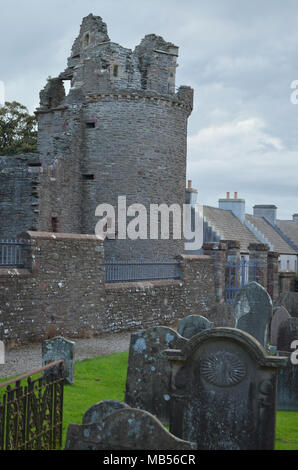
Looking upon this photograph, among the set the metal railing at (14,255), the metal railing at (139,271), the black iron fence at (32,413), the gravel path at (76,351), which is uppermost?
the metal railing at (14,255)

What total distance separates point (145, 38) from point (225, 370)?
25.6 meters

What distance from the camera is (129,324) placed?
59.2 ft

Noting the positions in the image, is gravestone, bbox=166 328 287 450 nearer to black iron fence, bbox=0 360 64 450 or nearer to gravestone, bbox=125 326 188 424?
black iron fence, bbox=0 360 64 450

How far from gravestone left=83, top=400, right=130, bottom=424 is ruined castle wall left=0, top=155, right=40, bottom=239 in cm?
1984

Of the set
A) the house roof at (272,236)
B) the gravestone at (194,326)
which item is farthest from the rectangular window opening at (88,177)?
the house roof at (272,236)

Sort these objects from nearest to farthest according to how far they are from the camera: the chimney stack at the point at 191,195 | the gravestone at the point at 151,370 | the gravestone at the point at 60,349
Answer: the gravestone at the point at 151,370 → the gravestone at the point at 60,349 → the chimney stack at the point at 191,195

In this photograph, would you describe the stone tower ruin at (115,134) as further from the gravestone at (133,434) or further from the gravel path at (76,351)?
the gravestone at (133,434)

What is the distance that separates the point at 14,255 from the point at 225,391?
9.13 m

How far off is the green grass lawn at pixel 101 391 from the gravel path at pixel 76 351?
2.47 feet

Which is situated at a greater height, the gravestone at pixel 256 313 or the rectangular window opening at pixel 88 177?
the rectangular window opening at pixel 88 177

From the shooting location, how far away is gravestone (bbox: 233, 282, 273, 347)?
12.2 meters

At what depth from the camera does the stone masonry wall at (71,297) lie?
46.1ft

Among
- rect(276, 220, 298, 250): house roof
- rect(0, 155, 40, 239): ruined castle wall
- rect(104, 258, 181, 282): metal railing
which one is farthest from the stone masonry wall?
rect(276, 220, 298, 250): house roof
